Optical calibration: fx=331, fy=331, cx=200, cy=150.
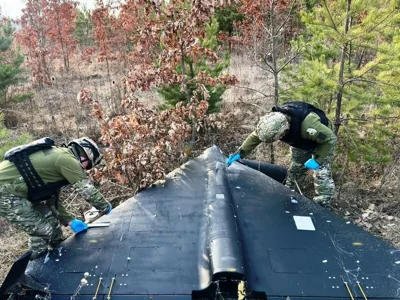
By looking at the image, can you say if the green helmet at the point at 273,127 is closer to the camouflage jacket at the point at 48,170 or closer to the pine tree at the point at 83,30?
the camouflage jacket at the point at 48,170

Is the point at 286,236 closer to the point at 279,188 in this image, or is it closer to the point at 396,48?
the point at 279,188

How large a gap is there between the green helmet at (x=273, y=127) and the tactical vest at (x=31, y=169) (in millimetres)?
2387

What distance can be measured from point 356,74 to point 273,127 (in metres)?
Result: 1.47

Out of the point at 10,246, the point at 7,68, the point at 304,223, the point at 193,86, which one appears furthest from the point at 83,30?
the point at 304,223

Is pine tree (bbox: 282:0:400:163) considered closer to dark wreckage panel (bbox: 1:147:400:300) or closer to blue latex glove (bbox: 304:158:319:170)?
blue latex glove (bbox: 304:158:319:170)

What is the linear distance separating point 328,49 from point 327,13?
105 cm

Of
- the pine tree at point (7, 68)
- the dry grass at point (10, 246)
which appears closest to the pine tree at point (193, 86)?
the dry grass at point (10, 246)

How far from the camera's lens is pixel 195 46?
435 centimetres

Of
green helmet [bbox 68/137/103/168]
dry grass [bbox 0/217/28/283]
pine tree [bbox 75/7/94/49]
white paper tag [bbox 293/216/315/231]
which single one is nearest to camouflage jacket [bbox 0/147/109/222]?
green helmet [bbox 68/137/103/168]

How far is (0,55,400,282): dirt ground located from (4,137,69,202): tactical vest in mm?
1312

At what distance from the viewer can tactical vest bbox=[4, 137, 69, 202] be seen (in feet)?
10.9

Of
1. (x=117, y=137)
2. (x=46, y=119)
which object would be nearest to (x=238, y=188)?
(x=117, y=137)

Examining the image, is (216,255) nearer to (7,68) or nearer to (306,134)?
(306,134)

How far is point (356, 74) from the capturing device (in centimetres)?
448
